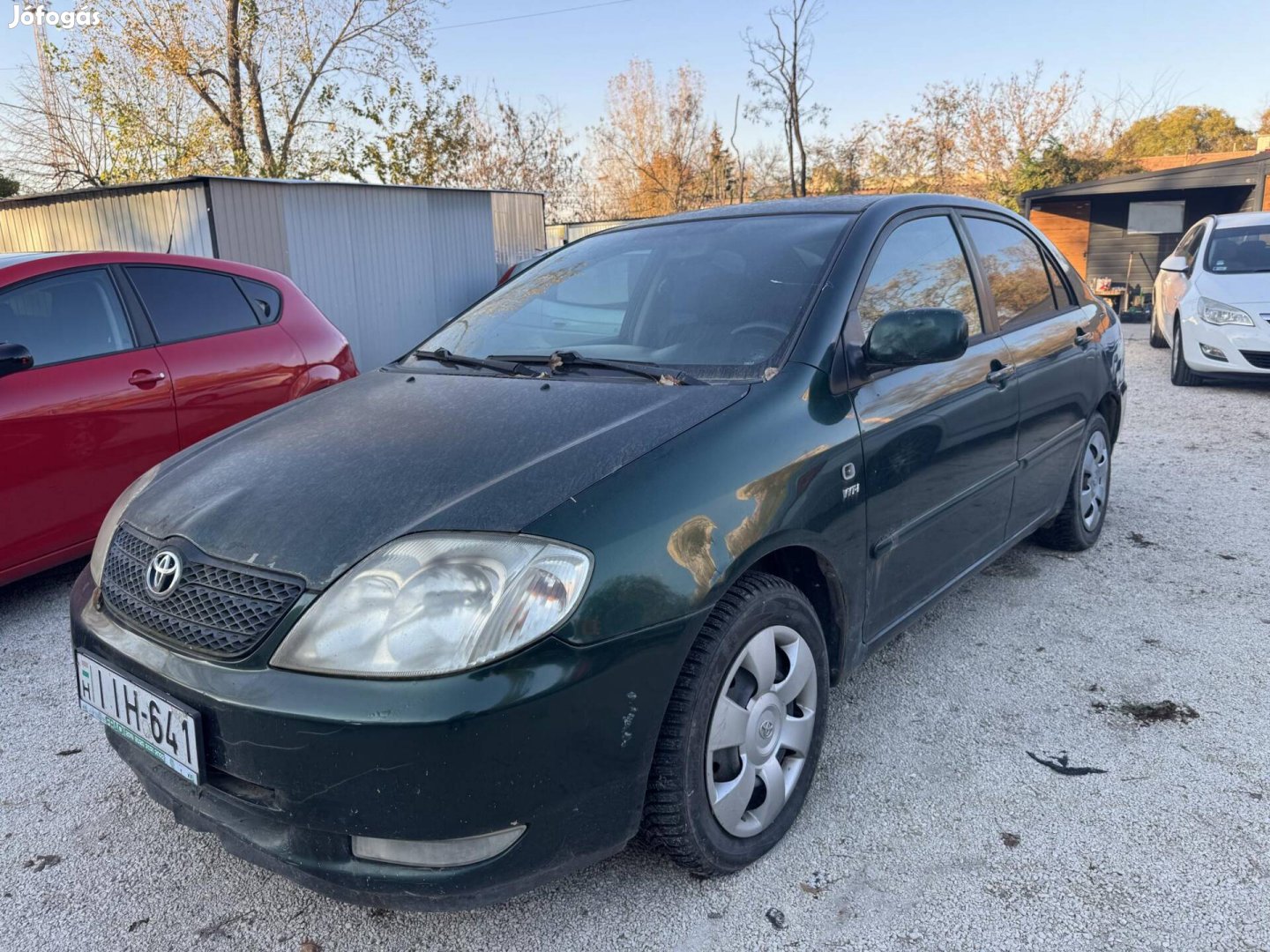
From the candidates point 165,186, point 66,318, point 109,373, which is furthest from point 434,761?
point 165,186

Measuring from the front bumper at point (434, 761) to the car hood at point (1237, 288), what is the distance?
8.28 metres

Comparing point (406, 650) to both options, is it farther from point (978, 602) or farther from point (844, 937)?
point (978, 602)

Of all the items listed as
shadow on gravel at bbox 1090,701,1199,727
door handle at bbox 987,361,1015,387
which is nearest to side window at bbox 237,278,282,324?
door handle at bbox 987,361,1015,387

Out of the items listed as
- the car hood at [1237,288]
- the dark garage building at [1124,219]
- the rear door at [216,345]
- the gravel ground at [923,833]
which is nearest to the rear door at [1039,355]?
the gravel ground at [923,833]

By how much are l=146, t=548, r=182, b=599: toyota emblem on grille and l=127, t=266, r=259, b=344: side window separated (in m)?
2.64

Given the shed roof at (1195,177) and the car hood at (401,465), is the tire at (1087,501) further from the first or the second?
the shed roof at (1195,177)

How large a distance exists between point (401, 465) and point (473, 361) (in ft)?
2.71

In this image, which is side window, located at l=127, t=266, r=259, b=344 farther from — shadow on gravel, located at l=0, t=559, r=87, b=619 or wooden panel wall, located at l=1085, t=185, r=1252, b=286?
wooden panel wall, located at l=1085, t=185, r=1252, b=286

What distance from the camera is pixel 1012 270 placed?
11.4 ft

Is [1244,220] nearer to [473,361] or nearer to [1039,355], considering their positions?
[1039,355]

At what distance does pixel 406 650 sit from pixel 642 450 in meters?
0.64

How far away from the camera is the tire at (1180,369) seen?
338 inches

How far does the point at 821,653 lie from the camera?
225 centimetres

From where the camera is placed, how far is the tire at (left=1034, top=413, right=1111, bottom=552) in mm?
3990
